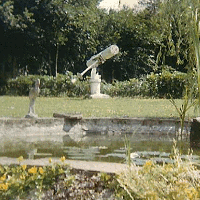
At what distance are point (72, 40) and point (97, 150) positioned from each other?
59.1 feet

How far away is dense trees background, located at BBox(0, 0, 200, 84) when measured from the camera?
23.8m

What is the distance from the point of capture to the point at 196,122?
739 cm

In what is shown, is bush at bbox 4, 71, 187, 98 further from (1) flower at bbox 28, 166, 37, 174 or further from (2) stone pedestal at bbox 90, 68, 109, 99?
(1) flower at bbox 28, 166, 37, 174

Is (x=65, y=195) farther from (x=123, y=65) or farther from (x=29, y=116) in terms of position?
(x=123, y=65)

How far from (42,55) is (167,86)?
7.86 meters

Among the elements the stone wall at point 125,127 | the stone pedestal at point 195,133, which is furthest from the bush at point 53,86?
the stone pedestal at point 195,133

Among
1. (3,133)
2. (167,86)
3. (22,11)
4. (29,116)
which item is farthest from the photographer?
(22,11)

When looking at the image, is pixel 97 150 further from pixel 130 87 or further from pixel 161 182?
pixel 130 87

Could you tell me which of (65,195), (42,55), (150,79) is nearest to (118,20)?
(42,55)

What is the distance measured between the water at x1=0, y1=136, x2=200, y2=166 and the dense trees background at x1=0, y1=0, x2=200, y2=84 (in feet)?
49.1

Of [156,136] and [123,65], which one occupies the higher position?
[123,65]

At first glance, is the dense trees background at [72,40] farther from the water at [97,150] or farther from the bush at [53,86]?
→ the water at [97,150]

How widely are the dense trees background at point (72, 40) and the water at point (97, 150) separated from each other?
15.0 metres

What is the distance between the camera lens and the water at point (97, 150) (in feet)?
21.2
